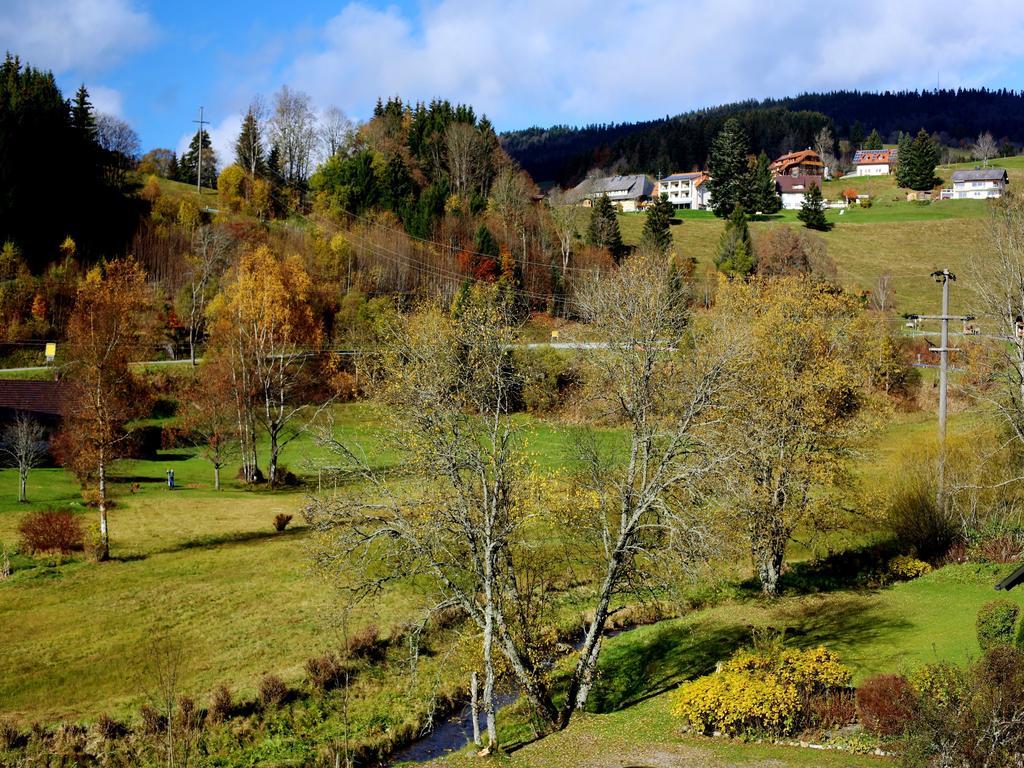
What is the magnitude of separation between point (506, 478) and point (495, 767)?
Result: 5.55 m

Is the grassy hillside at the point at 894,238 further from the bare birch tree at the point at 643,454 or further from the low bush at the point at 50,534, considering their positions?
the low bush at the point at 50,534

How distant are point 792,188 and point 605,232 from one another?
64.1 meters

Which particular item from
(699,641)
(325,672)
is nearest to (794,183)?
(699,641)

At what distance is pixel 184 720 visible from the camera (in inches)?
731

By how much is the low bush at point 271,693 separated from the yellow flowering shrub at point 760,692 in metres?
9.28

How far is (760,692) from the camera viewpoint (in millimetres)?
16672

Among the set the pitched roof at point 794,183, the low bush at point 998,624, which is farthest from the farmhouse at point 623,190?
the low bush at point 998,624

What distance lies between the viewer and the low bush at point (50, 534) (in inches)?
1155

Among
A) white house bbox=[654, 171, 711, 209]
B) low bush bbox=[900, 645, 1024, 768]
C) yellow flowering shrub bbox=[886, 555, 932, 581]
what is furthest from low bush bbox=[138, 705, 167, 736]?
white house bbox=[654, 171, 711, 209]

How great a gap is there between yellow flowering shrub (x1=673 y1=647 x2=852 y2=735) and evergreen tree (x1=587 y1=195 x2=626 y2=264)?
6997 cm

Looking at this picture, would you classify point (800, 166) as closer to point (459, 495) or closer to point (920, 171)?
point (920, 171)

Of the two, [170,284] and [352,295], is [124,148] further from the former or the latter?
[352,295]

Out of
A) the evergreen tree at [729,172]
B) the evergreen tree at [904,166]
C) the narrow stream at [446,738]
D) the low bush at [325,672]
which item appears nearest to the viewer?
the narrow stream at [446,738]

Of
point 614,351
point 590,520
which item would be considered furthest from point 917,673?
point 614,351
